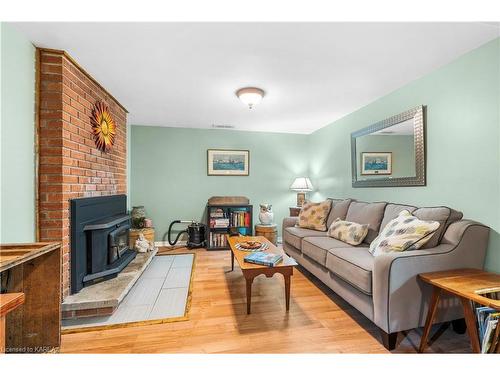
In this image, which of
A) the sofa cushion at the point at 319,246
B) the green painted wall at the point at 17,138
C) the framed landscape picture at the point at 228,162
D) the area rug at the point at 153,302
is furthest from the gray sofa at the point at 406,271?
the framed landscape picture at the point at 228,162

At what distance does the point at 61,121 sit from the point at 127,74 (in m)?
0.77

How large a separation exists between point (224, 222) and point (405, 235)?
2.81m

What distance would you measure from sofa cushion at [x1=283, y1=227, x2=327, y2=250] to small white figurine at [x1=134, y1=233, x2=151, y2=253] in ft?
6.77

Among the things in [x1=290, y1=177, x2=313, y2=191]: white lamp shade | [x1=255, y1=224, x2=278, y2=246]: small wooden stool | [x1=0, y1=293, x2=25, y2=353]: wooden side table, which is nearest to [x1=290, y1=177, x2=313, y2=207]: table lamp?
[x1=290, y1=177, x2=313, y2=191]: white lamp shade

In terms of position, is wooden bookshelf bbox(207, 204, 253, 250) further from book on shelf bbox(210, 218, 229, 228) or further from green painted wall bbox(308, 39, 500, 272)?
green painted wall bbox(308, 39, 500, 272)

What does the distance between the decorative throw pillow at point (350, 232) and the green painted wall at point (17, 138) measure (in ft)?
9.37

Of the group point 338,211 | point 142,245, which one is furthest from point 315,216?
point 142,245

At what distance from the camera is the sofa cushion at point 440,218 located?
175 cm

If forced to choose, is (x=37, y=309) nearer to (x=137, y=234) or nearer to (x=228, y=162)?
(x=137, y=234)

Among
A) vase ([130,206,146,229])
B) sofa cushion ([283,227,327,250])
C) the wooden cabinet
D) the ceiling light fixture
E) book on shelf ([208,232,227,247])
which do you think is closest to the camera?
the wooden cabinet

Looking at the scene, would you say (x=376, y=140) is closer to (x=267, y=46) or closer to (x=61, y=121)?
(x=267, y=46)

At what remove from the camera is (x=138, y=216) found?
12.4ft

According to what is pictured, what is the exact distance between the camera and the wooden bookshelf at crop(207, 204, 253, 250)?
3943mm
